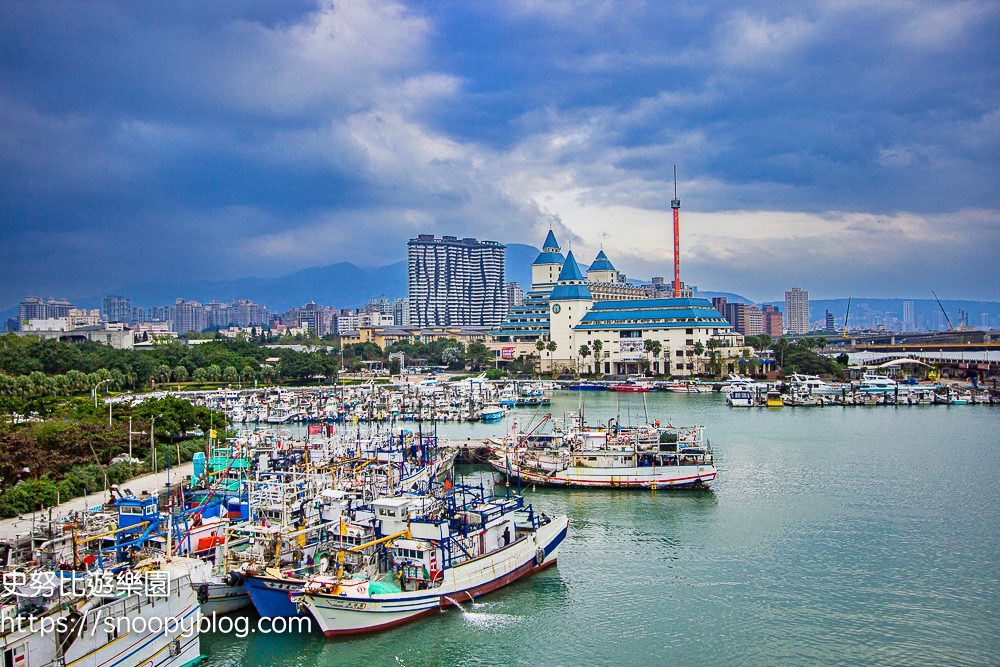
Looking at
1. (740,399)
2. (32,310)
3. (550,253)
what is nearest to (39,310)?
(32,310)

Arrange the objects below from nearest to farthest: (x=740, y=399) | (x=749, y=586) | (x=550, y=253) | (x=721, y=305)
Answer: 1. (x=749, y=586)
2. (x=740, y=399)
3. (x=550, y=253)
4. (x=721, y=305)

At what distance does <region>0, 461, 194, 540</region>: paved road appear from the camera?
12562mm

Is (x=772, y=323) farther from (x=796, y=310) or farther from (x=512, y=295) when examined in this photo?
(x=512, y=295)

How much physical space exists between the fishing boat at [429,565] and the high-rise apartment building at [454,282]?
103367 millimetres

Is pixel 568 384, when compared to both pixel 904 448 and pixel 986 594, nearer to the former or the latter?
pixel 904 448

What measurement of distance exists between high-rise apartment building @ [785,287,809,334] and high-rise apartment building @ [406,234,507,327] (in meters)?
81.2

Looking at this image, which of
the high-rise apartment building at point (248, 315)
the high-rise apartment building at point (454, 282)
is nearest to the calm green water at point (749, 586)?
the high-rise apartment building at point (454, 282)

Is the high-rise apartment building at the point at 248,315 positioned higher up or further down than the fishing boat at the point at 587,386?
higher up

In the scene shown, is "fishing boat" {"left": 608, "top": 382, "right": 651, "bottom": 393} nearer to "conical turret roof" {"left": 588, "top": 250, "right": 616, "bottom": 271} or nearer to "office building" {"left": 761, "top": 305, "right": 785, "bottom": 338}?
"conical turret roof" {"left": 588, "top": 250, "right": 616, "bottom": 271}

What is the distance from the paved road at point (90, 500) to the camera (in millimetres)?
12562

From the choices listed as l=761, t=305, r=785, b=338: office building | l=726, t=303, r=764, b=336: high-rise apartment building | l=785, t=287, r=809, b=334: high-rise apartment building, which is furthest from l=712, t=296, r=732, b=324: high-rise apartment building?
l=785, t=287, r=809, b=334: high-rise apartment building

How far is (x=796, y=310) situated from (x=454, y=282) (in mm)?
90540

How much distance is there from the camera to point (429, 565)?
10.9 meters

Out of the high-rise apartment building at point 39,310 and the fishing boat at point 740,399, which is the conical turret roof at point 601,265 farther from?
the high-rise apartment building at point 39,310
